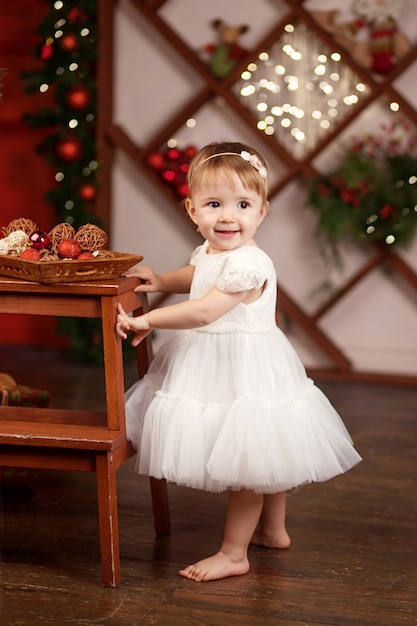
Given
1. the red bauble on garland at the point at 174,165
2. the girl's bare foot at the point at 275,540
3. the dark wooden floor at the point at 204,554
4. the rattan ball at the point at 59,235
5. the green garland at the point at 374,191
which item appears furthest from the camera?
the red bauble on garland at the point at 174,165

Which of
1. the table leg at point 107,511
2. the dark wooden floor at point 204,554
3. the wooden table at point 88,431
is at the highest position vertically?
the wooden table at point 88,431

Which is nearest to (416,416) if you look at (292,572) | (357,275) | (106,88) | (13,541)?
(357,275)

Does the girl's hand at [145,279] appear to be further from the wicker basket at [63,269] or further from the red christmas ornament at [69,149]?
the red christmas ornament at [69,149]

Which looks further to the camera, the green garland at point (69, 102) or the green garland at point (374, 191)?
the green garland at point (69, 102)

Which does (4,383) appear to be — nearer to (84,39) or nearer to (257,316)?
(257,316)

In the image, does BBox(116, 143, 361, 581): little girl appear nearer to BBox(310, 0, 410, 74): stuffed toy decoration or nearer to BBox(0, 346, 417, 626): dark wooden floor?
BBox(0, 346, 417, 626): dark wooden floor

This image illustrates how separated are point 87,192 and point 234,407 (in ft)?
7.63

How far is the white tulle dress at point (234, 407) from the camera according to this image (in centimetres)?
175

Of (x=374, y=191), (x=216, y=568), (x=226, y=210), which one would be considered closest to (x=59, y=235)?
(x=226, y=210)

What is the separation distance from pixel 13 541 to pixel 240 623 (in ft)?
1.93

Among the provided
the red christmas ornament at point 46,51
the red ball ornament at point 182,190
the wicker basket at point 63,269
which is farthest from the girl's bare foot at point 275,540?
the red christmas ornament at point 46,51

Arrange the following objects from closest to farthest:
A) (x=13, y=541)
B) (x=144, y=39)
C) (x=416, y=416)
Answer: (x=13, y=541) → (x=416, y=416) → (x=144, y=39)

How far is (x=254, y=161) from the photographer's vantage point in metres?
1.87

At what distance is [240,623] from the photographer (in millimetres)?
1634
